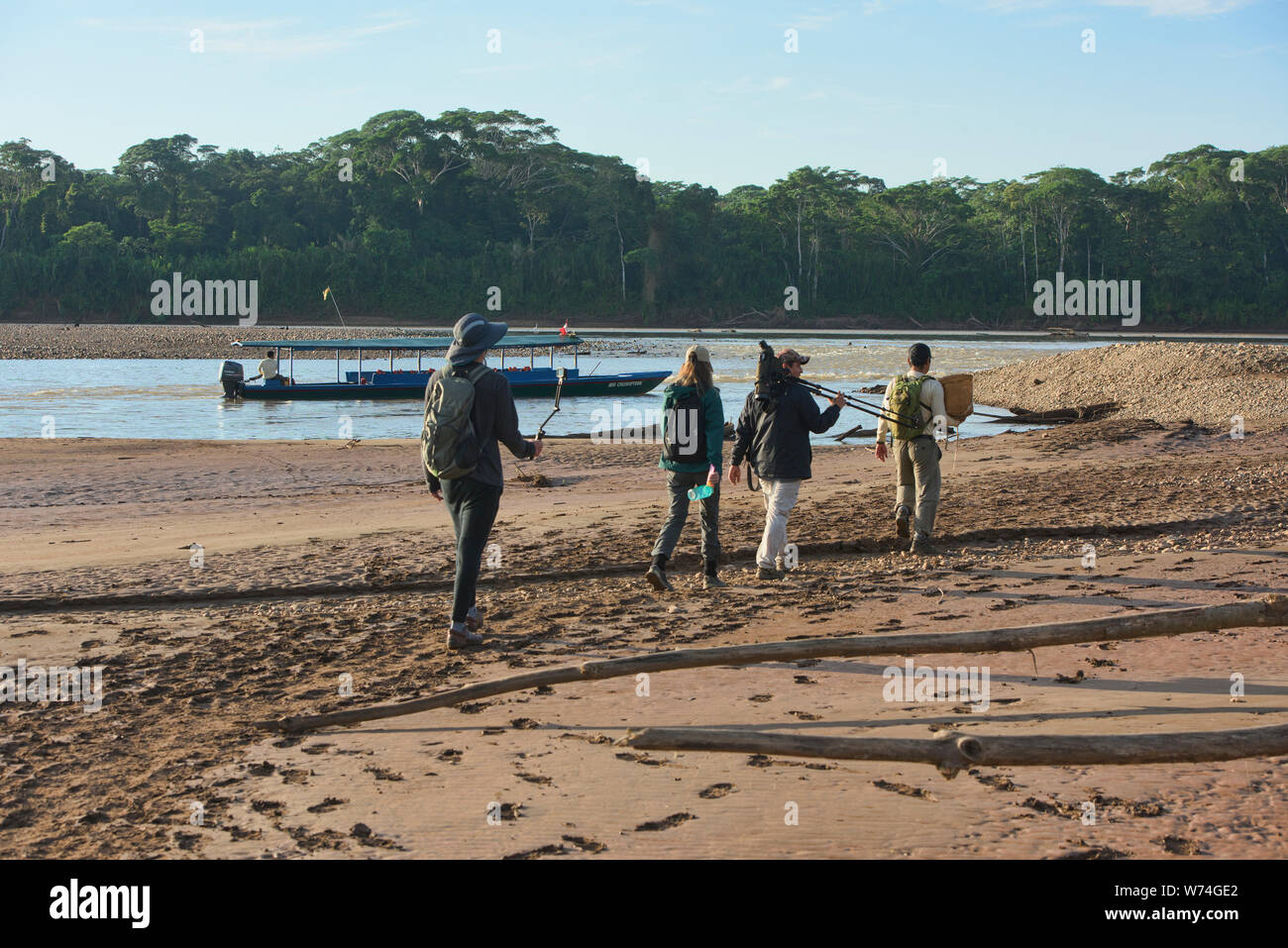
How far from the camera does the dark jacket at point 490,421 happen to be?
21.7ft

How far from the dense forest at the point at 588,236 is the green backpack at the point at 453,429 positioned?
256ft

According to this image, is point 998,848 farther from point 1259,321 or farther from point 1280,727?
point 1259,321

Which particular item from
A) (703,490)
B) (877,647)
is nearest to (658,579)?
(703,490)

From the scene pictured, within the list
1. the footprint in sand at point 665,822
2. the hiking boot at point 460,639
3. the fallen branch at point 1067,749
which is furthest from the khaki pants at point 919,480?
the footprint in sand at point 665,822

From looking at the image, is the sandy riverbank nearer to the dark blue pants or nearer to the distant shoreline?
the dark blue pants

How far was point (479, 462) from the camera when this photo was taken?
6660 mm

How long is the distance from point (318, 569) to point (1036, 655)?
18.7ft

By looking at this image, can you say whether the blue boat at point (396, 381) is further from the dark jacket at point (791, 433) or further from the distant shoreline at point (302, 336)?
the dark jacket at point (791, 433)

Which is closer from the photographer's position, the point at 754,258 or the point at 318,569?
the point at 318,569

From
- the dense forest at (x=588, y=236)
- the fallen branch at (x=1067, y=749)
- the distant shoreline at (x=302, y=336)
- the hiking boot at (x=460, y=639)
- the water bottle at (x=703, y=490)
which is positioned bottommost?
the hiking boot at (x=460, y=639)

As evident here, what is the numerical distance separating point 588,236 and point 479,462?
8718 centimetres
